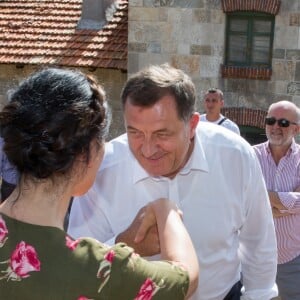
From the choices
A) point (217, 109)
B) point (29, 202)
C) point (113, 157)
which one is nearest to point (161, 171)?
point (113, 157)

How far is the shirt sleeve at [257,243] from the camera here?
2.36m

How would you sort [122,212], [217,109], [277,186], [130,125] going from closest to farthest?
[130,125] < [122,212] < [277,186] < [217,109]

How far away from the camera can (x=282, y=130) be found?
156 inches

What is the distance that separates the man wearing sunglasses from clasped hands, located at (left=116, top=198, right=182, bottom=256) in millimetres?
2097

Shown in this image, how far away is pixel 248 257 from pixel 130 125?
829mm

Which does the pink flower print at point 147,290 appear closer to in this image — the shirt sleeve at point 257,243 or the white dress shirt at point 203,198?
the white dress shirt at point 203,198

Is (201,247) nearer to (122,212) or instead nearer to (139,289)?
(122,212)

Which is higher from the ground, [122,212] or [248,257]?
[122,212]

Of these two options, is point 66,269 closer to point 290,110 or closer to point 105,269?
point 105,269

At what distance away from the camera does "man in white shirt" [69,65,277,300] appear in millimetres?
2129

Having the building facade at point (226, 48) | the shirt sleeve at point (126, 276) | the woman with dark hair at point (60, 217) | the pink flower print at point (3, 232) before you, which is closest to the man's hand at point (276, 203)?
the woman with dark hair at point (60, 217)

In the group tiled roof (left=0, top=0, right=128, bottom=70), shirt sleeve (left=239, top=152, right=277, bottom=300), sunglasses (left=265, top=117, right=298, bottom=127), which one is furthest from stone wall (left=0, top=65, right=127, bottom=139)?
shirt sleeve (left=239, top=152, right=277, bottom=300)

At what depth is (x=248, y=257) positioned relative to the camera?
2451mm

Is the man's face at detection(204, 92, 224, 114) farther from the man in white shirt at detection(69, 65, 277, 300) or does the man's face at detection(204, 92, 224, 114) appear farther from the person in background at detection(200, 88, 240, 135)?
the man in white shirt at detection(69, 65, 277, 300)
